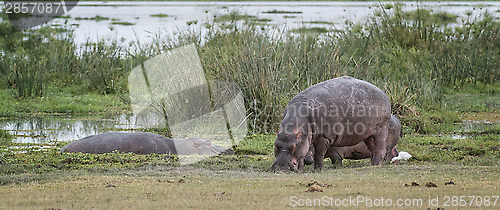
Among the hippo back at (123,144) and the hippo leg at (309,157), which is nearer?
the hippo leg at (309,157)

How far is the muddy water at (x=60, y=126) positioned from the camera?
11.4 meters

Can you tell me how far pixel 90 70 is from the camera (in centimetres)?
1838

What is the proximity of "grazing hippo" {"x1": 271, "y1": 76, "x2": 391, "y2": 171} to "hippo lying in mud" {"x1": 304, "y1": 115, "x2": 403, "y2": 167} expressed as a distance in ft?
0.94

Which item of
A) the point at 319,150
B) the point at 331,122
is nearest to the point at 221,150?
the point at 319,150

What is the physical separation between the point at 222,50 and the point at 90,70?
660cm

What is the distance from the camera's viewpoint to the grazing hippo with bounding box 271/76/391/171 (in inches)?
291

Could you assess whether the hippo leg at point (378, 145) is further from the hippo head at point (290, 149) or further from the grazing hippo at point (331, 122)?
the hippo head at point (290, 149)

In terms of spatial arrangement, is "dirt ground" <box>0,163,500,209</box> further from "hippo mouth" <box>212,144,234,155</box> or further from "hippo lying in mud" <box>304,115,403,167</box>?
"hippo mouth" <box>212,144,234,155</box>

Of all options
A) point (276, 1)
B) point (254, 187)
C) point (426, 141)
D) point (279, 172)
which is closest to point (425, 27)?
point (426, 141)

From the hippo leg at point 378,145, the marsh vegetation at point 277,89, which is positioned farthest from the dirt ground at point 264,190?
the hippo leg at point 378,145

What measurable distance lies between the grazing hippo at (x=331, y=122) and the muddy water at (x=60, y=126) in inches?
198

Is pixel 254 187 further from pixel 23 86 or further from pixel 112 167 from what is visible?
pixel 23 86

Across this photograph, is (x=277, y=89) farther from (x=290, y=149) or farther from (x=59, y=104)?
(x=59, y=104)

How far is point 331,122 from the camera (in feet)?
25.2
